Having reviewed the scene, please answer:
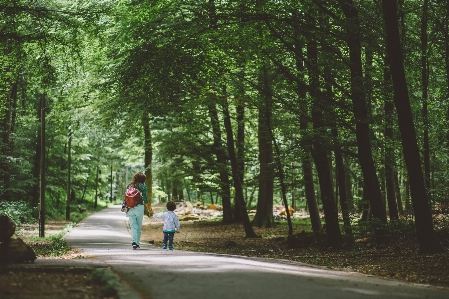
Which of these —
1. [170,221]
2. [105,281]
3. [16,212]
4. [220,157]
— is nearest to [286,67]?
[170,221]

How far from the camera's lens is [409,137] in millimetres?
9961

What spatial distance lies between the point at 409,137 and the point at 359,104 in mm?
2666

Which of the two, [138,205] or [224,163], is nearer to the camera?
[138,205]

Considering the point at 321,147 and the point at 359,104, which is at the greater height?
the point at 359,104

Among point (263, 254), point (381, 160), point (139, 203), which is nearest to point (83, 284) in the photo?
point (139, 203)

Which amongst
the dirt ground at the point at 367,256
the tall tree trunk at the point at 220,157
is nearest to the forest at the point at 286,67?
the dirt ground at the point at 367,256

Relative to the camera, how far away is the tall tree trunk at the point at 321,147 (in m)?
13.3

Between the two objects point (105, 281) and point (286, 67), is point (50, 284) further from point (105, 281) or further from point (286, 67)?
point (286, 67)

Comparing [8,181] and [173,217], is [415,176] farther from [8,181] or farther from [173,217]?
[8,181]

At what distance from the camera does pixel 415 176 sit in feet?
32.6

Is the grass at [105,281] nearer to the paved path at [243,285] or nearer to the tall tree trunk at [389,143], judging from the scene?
the paved path at [243,285]

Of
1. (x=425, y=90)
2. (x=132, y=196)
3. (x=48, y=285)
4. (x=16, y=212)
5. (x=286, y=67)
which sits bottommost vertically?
(x=48, y=285)

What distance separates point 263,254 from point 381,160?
536cm

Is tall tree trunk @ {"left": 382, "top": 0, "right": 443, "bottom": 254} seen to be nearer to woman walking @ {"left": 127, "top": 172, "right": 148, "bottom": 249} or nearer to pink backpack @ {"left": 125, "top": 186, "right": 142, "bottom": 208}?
woman walking @ {"left": 127, "top": 172, "right": 148, "bottom": 249}
